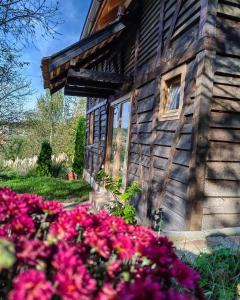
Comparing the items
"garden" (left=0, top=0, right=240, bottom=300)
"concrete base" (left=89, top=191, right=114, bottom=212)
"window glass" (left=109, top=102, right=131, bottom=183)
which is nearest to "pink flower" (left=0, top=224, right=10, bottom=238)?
"garden" (left=0, top=0, right=240, bottom=300)

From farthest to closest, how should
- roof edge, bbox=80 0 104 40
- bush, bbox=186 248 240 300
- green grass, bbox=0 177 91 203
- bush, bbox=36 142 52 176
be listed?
bush, bbox=36 142 52 176
green grass, bbox=0 177 91 203
roof edge, bbox=80 0 104 40
bush, bbox=186 248 240 300

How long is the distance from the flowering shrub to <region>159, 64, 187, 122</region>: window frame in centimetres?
291

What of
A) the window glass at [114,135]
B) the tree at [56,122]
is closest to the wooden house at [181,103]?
the window glass at [114,135]

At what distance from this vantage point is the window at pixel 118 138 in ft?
23.7

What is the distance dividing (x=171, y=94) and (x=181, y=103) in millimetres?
697

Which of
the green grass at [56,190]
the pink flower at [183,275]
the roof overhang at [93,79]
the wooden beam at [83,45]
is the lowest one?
the green grass at [56,190]

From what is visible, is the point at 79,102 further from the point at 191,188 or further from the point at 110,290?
the point at 110,290

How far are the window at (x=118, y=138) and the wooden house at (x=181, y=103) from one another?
0.71m

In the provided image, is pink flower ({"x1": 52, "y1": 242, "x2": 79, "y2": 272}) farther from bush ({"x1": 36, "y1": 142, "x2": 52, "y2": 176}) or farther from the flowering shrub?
bush ({"x1": 36, "y1": 142, "x2": 52, "y2": 176})

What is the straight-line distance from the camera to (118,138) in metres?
8.02

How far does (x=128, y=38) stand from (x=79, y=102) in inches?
709

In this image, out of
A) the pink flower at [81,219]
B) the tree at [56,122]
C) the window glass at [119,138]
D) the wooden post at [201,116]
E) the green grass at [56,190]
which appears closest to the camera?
the pink flower at [81,219]

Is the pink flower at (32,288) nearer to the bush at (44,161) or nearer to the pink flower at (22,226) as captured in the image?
the pink flower at (22,226)

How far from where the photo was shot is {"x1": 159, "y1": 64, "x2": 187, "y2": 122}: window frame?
161 inches
